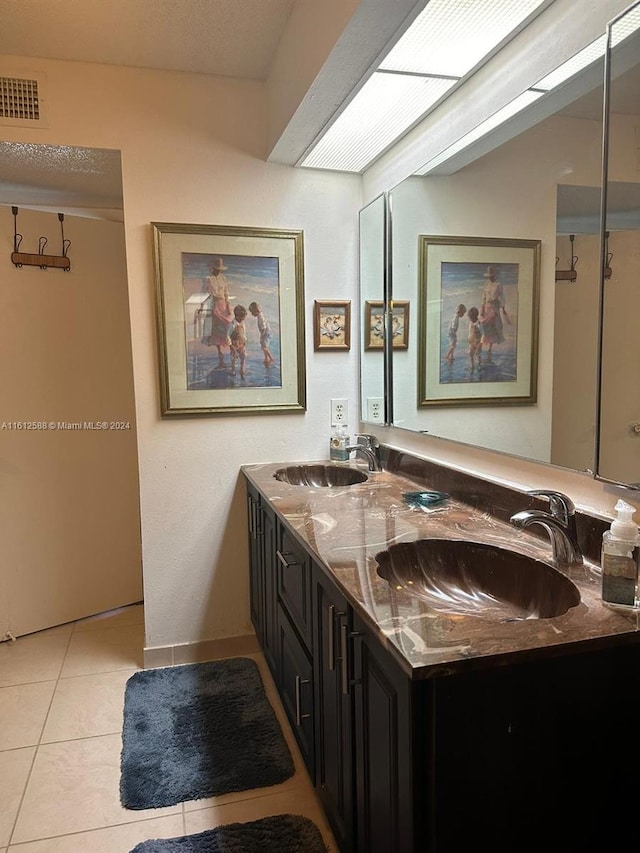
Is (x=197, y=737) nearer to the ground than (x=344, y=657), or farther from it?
nearer to the ground

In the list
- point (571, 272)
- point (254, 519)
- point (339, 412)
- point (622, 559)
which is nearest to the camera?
point (622, 559)

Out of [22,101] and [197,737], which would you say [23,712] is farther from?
[22,101]

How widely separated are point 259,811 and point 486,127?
2.15m

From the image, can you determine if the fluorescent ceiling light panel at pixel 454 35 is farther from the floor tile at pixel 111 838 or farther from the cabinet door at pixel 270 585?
the floor tile at pixel 111 838

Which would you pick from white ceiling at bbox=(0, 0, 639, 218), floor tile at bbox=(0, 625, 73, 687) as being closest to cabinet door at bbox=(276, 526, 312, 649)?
floor tile at bbox=(0, 625, 73, 687)

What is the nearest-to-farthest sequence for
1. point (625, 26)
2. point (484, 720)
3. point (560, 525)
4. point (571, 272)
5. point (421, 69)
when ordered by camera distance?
point (484, 720) < point (625, 26) < point (560, 525) < point (571, 272) < point (421, 69)

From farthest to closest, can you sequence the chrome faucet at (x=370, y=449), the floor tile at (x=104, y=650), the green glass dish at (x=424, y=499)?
the floor tile at (x=104, y=650)
the chrome faucet at (x=370, y=449)
the green glass dish at (x=424, y=499)

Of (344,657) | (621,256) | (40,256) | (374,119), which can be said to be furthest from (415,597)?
(40,256)

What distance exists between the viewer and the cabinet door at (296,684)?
1667mm

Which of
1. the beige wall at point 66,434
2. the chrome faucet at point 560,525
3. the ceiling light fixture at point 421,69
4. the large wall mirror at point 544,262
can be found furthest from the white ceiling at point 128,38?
the chrome faucet at point 560,525

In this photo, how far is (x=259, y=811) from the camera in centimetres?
173

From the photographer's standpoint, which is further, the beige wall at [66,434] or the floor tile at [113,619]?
the floor tile at [113,619]

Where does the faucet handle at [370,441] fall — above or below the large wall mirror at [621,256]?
below

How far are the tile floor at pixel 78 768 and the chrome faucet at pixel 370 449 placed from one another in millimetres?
1016
